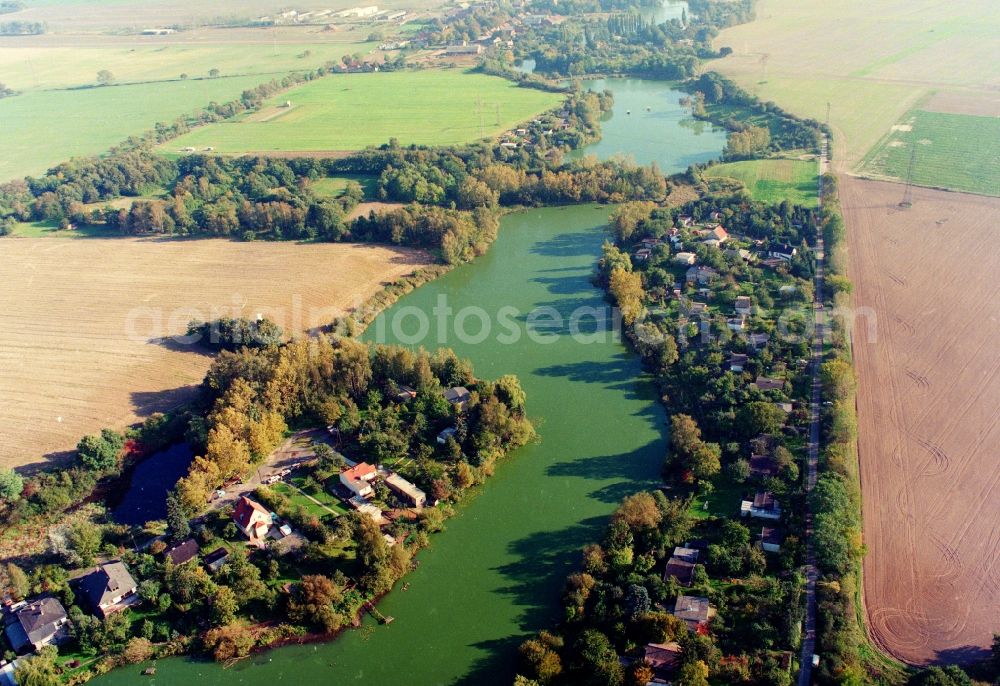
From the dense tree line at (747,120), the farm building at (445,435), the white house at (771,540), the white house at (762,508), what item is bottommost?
the white house at (771,540)

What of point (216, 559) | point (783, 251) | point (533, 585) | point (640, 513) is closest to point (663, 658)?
point (533, 585)

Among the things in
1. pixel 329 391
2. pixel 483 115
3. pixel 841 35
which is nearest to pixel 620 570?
pixel 329 391

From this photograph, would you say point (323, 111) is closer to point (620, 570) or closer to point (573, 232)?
point (573, 232)

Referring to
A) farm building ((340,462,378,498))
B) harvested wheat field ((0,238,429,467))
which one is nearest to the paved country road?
farm building ((340,462,378,498))

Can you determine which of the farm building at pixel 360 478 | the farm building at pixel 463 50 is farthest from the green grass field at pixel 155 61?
the farm building at pixel 360 478

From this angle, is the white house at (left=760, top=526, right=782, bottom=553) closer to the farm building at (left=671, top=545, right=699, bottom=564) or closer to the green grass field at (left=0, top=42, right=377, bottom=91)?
the farm building at (left=671, top=545, right=699, bottom=564)

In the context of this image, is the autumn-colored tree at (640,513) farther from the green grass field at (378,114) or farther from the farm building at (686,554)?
the green grass field at (378,114)

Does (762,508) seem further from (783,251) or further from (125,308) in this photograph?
(125,308)
